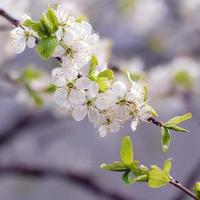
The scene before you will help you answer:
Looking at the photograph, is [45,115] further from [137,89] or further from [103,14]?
[137,89]

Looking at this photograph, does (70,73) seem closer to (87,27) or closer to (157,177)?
(87,27)

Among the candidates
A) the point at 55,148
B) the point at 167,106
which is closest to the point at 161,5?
the point at 167,106

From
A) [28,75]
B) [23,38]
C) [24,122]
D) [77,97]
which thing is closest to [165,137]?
[77,97]

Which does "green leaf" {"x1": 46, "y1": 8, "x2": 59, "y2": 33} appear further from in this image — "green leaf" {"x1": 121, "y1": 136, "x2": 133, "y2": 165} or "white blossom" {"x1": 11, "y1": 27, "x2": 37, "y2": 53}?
"green leaf" {"x1": 121, "y1": 136, "x2": 133, "y2": 165}

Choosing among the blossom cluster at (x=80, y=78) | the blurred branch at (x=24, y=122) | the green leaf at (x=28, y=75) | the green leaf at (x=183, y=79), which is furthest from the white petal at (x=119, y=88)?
the blurred branch at (x=24, y=122)

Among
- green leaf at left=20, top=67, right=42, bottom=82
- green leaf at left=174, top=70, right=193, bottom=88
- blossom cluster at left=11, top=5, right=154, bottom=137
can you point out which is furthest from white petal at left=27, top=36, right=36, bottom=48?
green leaf at left=174, top=70, right=193, bottom=88

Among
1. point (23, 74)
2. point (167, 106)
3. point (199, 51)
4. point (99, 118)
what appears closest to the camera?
point (99, 118)
